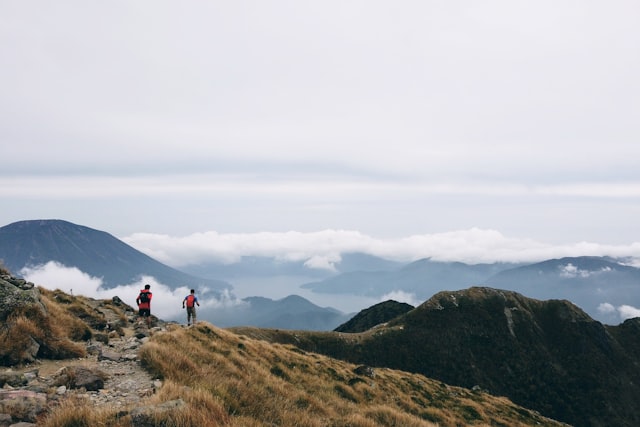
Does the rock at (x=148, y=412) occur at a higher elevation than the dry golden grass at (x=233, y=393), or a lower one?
higher

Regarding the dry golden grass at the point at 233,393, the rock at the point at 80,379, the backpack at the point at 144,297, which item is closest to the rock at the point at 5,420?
the dry golden grass at the point at 233,393

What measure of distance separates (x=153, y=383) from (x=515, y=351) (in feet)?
453

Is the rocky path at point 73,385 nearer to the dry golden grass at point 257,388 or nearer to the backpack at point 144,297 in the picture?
the dry golden grass at point 257,388

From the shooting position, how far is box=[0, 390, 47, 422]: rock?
723cm

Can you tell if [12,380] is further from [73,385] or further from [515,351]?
[515,351]

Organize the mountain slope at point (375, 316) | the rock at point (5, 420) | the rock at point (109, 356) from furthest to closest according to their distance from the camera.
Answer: the mountain slope at point (375, 316)
the rock at point (109, 356)
the rock at point (5, 420)

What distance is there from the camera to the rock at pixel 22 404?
7.23 m

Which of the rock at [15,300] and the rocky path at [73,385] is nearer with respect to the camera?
the rocky path at [73,385]

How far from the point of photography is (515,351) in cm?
12000

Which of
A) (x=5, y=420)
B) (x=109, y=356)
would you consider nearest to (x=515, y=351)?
(x=109, y=356)

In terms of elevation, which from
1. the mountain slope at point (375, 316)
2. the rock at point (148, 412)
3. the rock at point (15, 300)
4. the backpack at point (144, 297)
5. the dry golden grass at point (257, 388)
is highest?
the rock at point (15, 300)

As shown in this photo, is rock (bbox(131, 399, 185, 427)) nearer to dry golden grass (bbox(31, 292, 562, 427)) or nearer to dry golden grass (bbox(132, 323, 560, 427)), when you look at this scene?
dry golden grass (bbox(31, 292, 562, 427))

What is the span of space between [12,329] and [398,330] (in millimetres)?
114290

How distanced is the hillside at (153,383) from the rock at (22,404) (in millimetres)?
21
